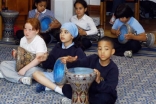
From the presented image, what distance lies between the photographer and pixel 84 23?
4.47 m

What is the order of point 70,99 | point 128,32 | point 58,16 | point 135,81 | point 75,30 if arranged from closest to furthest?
point 70,99
point 75,30
point 135,81
point 128,32
point 58,16

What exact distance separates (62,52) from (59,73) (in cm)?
23

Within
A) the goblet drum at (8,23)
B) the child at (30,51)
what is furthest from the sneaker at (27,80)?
the goblet drum at (8,23)

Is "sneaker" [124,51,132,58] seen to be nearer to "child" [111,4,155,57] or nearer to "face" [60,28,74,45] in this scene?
"child" [111,4,155,57]

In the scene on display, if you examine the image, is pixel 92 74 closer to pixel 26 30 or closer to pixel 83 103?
pixel 83 103

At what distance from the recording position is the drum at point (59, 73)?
2.91 metres

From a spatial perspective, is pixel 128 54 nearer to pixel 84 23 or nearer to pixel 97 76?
pixel 84 23

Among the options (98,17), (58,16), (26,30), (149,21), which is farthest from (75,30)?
(149,21)

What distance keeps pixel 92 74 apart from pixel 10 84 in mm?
959

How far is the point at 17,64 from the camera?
3.21 metres

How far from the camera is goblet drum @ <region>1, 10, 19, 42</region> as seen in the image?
471cm

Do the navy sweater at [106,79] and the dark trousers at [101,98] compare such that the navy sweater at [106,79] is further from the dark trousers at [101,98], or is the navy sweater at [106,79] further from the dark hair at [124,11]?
the dark hair at [124,11]

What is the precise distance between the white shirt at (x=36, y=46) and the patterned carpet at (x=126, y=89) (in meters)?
0.27

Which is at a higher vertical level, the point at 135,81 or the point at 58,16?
the point at 58,16
